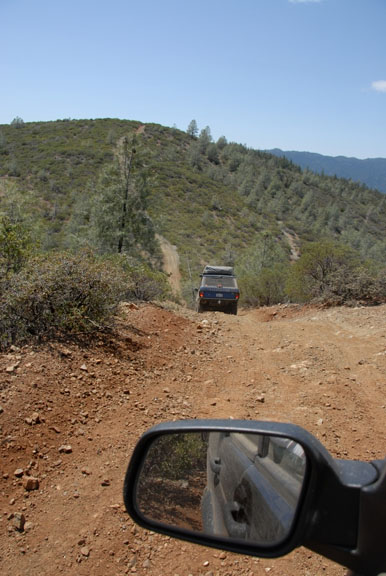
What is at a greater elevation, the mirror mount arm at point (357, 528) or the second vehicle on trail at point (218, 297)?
the mirror mount arm at point (357, 528)

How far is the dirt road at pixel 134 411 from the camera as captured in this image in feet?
9.22

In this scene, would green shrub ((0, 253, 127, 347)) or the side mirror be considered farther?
green shrub ((0, 253, 127, 347))

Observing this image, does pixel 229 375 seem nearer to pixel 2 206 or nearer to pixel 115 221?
pixel 115 221

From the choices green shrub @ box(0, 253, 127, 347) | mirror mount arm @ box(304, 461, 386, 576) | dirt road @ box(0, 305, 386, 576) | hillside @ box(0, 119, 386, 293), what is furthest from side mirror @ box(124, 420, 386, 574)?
hillside @ box(0, 119, 386, 293)

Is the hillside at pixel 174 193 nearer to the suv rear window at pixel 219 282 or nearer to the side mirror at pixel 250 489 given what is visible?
the suv rear window at pixel 219 282

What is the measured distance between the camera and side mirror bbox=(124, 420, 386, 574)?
1098mm

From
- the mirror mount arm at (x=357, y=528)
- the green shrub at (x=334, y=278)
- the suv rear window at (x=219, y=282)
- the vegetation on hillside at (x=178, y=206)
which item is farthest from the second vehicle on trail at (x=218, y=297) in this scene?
the mirror mount arm at (x=357, y=528)

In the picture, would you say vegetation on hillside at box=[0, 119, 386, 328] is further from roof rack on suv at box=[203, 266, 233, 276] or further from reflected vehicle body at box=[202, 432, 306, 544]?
reflected vehicle body at box=[202, 432, 306, 544]

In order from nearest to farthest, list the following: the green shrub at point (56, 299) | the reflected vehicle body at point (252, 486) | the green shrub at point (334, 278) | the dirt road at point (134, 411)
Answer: the reflected vehicle body at point (252, 486) < the dirt road at point (134, 411) < the green shrub at point (56, 299) < the green shrub at point (334, 278)

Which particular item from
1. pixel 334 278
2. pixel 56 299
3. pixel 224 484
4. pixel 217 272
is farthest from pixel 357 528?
pixel 217 272

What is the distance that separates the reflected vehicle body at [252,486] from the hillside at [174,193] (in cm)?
1471

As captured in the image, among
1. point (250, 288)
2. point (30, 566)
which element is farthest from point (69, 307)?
point (250, 288)

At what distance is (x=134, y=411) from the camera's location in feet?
15.4

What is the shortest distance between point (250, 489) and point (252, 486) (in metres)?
0.01
